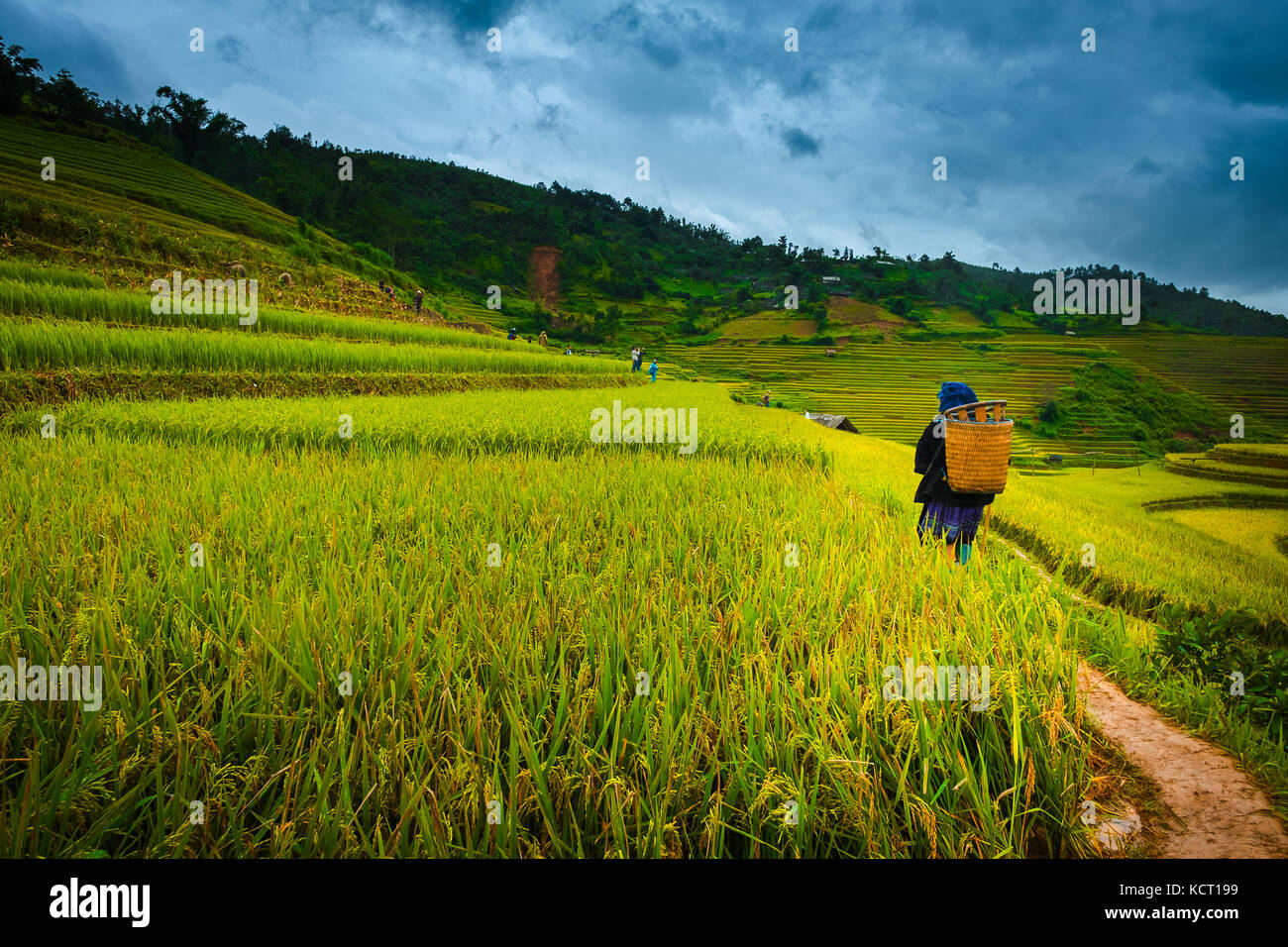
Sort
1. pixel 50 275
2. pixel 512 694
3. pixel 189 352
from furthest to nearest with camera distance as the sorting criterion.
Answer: pixel 50 275 < pixel 189 352 < pixel 512 694

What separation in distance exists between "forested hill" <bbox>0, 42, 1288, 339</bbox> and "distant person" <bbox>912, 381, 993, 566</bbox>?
138ft

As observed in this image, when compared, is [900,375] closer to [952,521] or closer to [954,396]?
[954,396]

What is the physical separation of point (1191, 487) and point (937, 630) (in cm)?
2919

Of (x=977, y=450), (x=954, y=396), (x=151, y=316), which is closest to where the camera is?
(x=977, y=450)

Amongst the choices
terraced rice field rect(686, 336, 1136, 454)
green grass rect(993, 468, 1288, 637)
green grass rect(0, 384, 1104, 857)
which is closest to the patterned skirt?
green grass rect(0, 384, 1104, 857)

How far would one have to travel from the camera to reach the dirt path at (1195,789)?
135cm

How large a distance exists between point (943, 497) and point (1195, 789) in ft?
5.90

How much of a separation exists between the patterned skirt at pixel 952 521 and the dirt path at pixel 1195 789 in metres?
1.05

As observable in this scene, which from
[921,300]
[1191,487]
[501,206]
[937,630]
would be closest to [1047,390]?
[1191,487]

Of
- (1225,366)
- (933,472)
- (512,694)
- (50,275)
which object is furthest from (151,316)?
(1225,366)

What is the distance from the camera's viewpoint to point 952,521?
3092 mm

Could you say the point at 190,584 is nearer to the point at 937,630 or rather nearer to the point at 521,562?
the point at 521,562

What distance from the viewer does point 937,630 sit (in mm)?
1811
